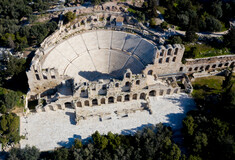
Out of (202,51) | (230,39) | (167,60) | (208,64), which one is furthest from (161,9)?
(167,60)

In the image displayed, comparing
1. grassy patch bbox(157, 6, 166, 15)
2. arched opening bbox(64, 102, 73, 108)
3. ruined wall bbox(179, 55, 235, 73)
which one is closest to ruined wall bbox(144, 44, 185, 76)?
ruined wall bbox(179, 55, 235, 73)

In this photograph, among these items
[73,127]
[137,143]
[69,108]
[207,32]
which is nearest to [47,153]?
[73,127]

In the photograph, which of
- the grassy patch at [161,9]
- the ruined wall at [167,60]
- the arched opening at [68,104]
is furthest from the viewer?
the grassy patch at [161,9]

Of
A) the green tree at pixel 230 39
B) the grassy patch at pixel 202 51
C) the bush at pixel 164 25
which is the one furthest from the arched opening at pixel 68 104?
the green tree at pixel 230 39

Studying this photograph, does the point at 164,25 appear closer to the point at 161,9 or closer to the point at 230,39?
the point at 161,9

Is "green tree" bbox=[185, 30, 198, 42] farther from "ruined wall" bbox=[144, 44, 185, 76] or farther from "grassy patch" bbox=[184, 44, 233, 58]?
"ruined wall" bbox=[144, 44, 185, 76]

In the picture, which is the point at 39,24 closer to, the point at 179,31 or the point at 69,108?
the point at 69,108

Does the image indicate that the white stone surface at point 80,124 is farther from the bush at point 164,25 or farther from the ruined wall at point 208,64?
the bush at point 164,25
